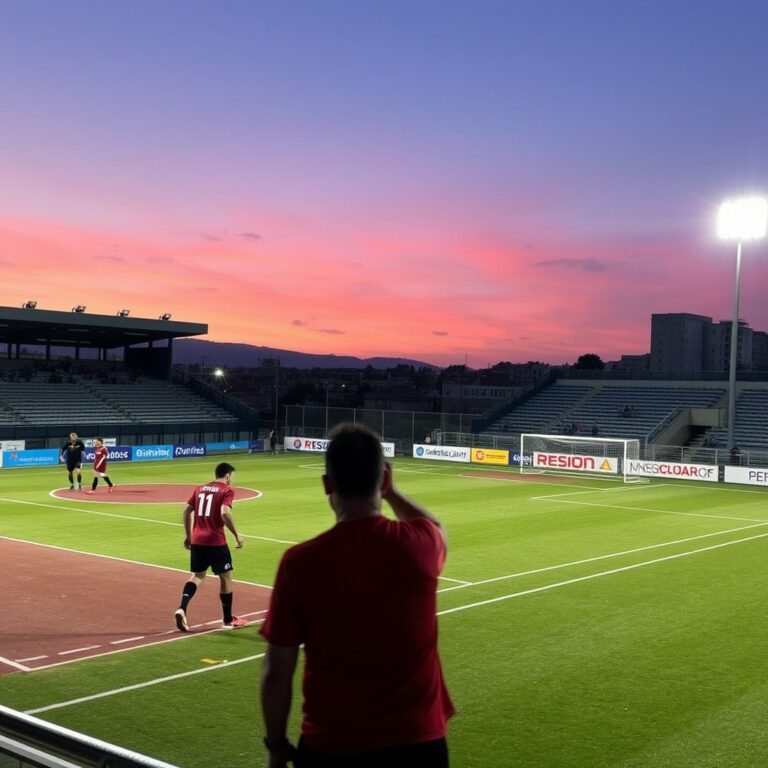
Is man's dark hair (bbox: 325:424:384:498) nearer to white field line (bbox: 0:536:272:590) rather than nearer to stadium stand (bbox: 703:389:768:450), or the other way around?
white field line (bbox: 0:536:272:590)

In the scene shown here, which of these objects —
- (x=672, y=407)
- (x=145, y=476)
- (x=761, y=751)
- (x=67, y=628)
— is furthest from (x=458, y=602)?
(x=672, y=407)

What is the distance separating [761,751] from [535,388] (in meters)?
54.5

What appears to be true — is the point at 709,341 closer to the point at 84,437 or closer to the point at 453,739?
the point at 84,437

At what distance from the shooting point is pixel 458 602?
14773mm

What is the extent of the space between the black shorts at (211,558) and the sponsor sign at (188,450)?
36.3 metres

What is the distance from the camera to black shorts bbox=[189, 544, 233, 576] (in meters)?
12.6

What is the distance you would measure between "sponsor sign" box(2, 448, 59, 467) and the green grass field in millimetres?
16159

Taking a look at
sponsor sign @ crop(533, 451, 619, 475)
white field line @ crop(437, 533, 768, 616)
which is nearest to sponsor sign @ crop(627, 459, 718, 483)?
sponsor sign @ crop(533, 451, 619, 475)

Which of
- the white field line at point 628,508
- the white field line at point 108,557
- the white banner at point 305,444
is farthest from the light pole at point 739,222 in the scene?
the white field line at point 108,557

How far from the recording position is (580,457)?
42.4 meters

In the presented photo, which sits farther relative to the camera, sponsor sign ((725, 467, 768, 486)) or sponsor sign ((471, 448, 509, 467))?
sponsor sign ((471, 448, 509, 467))

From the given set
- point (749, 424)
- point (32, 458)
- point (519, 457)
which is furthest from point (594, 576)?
point (749, 424)

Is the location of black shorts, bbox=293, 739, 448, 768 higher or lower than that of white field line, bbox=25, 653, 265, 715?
higher

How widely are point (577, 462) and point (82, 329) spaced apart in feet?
93.2
